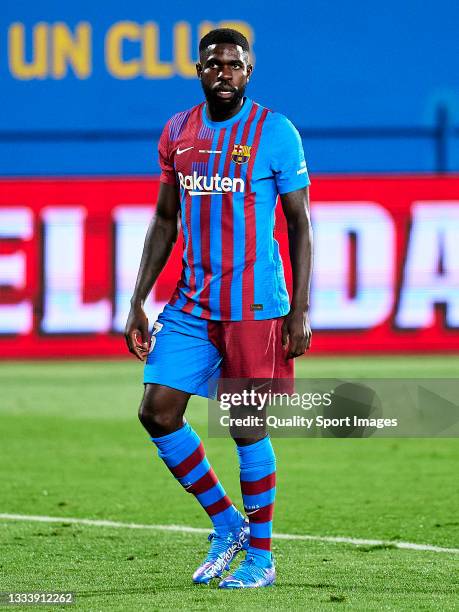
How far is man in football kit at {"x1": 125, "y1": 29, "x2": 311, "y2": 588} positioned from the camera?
484 cm

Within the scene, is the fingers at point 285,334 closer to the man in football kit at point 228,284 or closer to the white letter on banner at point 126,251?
the man in football kit at point 228,284

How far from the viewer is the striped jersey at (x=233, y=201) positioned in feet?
15.9

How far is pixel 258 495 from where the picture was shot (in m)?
4.92

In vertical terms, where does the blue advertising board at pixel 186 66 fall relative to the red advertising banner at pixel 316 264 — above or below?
above

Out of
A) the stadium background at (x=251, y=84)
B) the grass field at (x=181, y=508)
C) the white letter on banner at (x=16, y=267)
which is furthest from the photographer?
the stadium background at (x=251, y=84)

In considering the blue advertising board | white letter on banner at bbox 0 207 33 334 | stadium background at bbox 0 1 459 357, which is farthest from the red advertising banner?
the blue advertising board

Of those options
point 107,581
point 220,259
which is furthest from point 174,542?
point 220,259

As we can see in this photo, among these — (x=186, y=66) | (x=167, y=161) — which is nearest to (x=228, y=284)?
(x=167, y=161)

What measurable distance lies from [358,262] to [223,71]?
28.2 ft

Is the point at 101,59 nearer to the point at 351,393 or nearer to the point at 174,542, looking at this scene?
the point at 351,393

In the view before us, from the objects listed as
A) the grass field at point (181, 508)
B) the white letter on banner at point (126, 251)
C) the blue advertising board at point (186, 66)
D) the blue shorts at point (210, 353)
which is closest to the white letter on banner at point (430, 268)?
the grass field at point (181, 508)

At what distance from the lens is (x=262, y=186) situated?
4.86m

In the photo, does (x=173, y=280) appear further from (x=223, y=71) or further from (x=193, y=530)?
(x=223, y=71)

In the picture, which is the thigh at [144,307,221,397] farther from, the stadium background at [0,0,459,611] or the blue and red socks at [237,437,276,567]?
the stadium background at [0,0,459,611]
